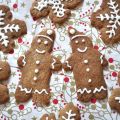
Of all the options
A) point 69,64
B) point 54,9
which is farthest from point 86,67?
point 54,9

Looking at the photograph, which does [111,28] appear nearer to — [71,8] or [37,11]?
[71,8]

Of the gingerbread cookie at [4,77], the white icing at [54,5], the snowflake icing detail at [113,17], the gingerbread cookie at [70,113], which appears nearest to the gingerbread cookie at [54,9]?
the white icing at [54,5]

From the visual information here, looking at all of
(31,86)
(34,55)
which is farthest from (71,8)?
(31,86)

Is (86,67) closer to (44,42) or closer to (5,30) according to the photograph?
(44,42)

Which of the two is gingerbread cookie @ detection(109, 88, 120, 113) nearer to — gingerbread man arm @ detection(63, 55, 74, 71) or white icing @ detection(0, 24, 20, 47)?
gingerbread man arm @ detection(63, 55, 74, 71)

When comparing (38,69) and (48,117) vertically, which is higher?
(38,69)

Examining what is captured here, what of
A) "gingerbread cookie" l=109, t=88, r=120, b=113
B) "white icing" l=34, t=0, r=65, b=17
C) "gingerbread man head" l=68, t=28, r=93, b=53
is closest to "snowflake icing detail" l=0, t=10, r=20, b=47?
"white icing" l=34, t=0, r=65, b=17

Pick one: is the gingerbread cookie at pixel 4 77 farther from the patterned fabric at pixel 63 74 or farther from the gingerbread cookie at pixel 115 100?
the gingerbread cookie at pixel 115 100
